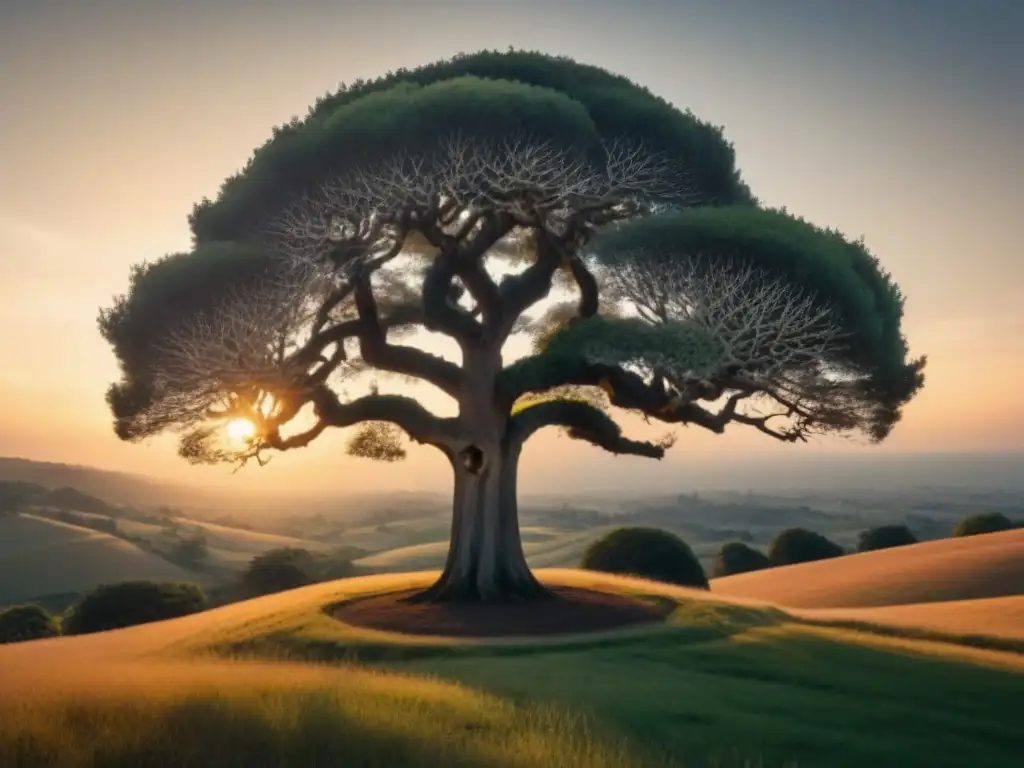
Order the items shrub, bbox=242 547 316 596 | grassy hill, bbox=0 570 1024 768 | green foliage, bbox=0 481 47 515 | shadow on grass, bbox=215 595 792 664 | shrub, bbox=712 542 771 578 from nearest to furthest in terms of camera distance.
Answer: grassy hill, bbox=0 570 1024 768, shadow on grass, bbox=215 595 792 664, shrub, bbox=242 547 316 596, shrub, bbox=712 542 771 578, green foliage, bbox=0 481 47 515

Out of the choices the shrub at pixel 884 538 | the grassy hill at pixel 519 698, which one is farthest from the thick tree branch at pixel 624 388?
the shrub at pixel 884 538

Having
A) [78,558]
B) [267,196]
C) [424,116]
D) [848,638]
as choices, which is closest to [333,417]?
[267,196]

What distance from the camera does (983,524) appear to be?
40.1 metres

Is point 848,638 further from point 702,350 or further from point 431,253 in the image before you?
point 431,253

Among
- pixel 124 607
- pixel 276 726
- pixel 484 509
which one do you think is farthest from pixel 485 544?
pixel 276 726

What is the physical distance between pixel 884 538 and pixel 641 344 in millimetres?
28088

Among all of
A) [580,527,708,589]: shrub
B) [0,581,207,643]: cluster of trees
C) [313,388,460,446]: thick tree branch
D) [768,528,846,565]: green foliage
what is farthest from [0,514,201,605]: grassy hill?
[768,528,846,565]: green foliage

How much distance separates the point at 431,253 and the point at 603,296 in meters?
5.08

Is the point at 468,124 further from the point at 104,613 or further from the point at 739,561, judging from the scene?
the point at 739,561

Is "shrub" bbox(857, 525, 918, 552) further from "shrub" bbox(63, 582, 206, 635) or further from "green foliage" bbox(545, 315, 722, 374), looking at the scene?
"shrub" bbox(63, 582, 206, 635)

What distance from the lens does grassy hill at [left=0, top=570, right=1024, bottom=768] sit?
852 centimetres

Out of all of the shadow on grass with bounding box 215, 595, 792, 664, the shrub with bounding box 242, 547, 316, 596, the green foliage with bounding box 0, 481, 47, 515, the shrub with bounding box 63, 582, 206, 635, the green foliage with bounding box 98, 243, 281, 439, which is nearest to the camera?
the shadow on grass with bounding box 215, 595, 792, 664

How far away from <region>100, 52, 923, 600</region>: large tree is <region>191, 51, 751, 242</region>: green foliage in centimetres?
5

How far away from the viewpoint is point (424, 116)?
59.4 feet
